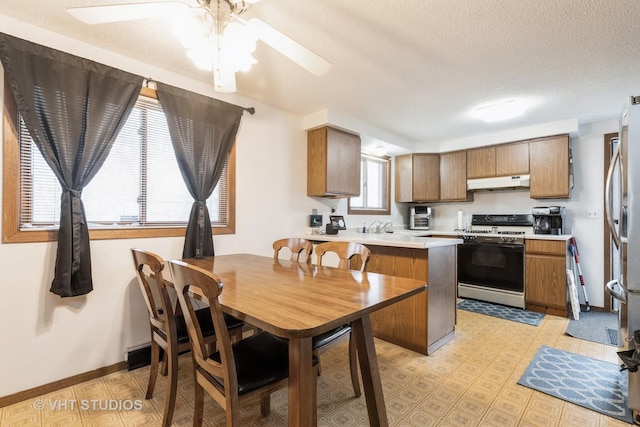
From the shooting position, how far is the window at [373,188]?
4.38 meters

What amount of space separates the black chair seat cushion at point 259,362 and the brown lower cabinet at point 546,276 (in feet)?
10.5

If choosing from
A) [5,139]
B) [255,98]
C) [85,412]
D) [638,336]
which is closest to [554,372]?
[638,336]

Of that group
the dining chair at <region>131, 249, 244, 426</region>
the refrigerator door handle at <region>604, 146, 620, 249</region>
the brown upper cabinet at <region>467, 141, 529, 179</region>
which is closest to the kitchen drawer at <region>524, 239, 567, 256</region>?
the brown upper cabinet at <region>467, 141, 529, 179</region>

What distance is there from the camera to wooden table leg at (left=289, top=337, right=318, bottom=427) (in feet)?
3.31

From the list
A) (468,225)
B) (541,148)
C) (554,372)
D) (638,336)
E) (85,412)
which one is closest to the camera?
(638,336)

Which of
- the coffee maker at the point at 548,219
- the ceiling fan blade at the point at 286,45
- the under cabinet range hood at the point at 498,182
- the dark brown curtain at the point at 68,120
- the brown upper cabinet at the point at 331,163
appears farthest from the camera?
the under cabinet range hood at the point at 498,182

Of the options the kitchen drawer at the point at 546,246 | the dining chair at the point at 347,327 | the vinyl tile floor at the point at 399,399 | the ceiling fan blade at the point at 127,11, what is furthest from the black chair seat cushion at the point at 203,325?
the kitchen drawer at the point at 546,246

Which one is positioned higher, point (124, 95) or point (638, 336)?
point (124, 95)

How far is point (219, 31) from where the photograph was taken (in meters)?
1.42

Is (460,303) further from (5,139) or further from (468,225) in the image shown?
(5,139)

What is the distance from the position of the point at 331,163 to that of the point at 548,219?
2788mm

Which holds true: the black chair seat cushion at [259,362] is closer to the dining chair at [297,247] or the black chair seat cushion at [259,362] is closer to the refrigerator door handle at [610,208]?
the dining chair at [297,247]

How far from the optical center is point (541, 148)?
367 centimetres

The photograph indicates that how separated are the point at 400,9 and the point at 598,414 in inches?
99.3
